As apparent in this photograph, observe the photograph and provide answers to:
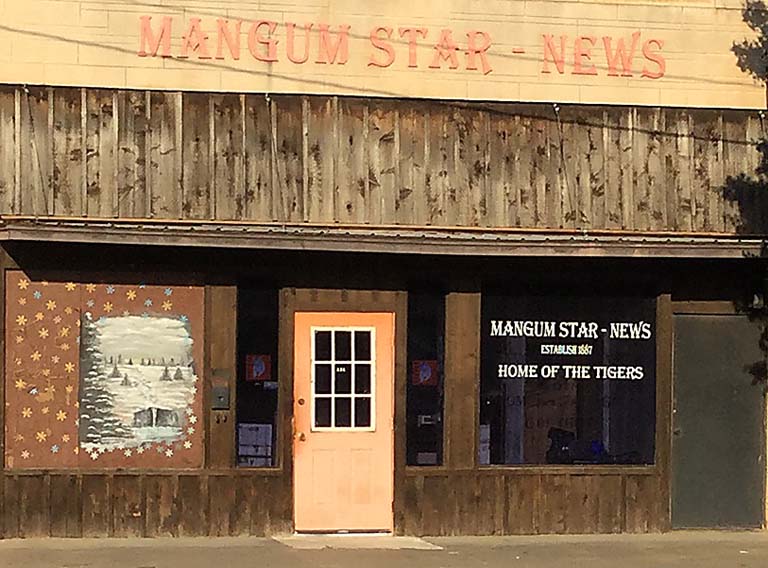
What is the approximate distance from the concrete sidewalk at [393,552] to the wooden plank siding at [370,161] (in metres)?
3.01

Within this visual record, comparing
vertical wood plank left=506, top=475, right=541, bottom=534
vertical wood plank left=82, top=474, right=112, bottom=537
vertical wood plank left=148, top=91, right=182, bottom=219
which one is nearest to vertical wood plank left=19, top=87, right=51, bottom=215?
vertical wood plank left=148, top=91, right=182, bottom=219

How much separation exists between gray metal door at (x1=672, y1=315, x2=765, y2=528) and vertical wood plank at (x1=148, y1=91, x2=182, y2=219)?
5171 millimetres

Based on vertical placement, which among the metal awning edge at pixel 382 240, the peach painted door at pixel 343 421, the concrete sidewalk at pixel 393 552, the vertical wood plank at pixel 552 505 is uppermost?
the metal awning edge at pixel 382 240

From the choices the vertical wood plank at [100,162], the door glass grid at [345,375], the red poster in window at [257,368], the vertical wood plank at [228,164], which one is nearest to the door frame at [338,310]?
the red poster in window at [257,368]

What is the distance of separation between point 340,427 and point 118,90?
12.5 ft

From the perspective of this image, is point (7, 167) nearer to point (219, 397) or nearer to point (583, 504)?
point (219, 397)

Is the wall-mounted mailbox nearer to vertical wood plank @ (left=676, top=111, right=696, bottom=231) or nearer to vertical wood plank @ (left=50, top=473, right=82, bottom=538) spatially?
vertical wood plank @ (left=50, top=473, right=82, bottom=538)

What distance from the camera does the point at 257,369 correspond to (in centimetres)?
1303

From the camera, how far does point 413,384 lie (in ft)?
43.5

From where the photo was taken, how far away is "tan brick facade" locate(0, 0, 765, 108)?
41.6 feet

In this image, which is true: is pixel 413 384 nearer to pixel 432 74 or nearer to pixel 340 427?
pixel 340 427

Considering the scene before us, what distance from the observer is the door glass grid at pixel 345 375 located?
1311cm

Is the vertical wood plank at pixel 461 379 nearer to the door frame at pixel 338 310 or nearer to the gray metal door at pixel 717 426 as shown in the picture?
the door frame at pixel 338 310

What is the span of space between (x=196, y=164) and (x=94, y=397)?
2.40 m
